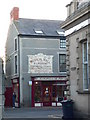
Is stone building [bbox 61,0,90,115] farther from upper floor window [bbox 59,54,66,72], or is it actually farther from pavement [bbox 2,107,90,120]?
upper floor window [bbox 59,54,66,72]

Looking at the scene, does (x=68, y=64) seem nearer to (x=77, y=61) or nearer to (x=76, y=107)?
(x=77, y=61)

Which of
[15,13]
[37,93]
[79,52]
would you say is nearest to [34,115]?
[79,52]

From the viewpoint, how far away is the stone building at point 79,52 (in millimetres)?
16359

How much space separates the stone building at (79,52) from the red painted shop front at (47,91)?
1699 centimetres

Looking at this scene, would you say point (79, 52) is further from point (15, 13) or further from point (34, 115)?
point (15, 13)

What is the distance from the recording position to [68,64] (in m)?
19.2

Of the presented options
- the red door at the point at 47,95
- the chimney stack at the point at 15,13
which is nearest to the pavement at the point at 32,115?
the red door at the point at 47,95

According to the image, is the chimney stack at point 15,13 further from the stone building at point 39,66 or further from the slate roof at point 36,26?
the stone building at point 39,66

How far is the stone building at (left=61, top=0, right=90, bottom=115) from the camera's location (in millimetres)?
16359

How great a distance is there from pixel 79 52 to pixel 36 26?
21172 mm

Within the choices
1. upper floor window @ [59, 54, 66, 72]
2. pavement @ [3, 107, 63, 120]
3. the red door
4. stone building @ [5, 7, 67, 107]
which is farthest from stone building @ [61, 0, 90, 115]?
the red door

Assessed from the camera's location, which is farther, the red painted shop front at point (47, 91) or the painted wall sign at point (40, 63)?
the painted wall sign at point (40, 63)

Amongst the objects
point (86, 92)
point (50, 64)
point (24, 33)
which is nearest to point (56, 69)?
point (50, 64)

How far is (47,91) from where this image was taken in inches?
1435
